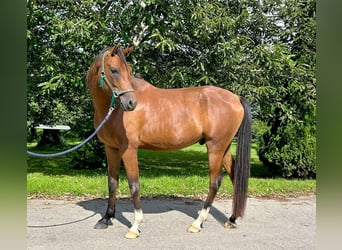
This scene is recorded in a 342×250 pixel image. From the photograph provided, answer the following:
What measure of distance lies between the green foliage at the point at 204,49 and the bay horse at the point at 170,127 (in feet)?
5.06

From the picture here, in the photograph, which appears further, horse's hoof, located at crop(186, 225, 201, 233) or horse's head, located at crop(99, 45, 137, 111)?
horse's hoof, located at crop(186, 225, 201, 233)

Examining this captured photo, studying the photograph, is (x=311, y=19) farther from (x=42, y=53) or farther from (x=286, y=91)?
(x=42, y=53)

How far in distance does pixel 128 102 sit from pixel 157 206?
90.8 inches

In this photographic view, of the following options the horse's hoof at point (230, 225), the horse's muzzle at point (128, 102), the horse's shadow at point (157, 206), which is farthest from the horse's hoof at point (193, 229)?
the horse's muzzle at point (128, 102)

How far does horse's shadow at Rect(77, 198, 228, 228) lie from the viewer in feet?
16.0

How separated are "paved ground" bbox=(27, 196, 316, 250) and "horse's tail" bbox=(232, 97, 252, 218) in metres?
0.34

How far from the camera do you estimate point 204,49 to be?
6602 millimetres

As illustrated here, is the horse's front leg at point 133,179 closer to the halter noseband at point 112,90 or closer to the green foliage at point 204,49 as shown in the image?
the halter noseband at point 112,90

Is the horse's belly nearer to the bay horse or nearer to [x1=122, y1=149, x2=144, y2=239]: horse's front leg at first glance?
the bay horse

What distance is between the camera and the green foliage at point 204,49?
5.91m

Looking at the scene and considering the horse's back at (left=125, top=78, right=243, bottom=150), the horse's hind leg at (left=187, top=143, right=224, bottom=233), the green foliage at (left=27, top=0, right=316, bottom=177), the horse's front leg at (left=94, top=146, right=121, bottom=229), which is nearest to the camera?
the horse's back at (left=125, top=78, right=243, bottom=150)

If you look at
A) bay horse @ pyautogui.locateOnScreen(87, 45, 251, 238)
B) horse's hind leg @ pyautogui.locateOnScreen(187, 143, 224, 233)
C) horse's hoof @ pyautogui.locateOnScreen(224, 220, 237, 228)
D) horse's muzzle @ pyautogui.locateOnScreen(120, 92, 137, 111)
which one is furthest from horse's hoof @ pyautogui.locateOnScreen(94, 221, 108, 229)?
horse's muzzle @ pyautogui.locateOnScreen(120, 92, 137, 111)
